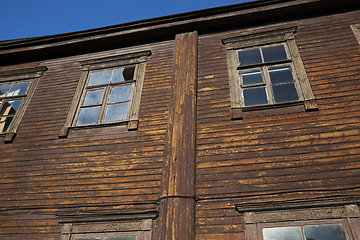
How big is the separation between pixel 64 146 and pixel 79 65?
253 cm

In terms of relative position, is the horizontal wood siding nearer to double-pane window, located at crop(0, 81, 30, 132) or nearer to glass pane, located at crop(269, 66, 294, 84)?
double-pane window, located at crop(0, 81, 30, 132)

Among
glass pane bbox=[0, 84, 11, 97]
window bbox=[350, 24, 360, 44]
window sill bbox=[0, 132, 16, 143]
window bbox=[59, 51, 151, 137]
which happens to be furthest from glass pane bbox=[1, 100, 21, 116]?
window bbox=[350, 24, 360, 44]

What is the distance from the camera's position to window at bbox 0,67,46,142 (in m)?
6.22

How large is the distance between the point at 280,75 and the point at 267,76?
0.27m

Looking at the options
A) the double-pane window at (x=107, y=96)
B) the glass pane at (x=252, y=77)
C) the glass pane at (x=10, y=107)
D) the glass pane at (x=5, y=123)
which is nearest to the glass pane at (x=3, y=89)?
the glass pane at (x=10, y=107)

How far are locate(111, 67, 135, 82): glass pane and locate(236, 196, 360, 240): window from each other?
4.01 meters

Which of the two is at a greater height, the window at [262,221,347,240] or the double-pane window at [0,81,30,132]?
the double-pane window at [0,81,30,132]

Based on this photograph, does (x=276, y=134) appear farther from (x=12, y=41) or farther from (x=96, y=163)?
(x=12, y=41)

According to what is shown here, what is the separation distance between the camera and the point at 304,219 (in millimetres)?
3717

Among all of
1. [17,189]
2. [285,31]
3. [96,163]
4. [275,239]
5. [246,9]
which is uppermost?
[246,9]

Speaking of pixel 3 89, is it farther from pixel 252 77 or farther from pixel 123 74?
pixel 252 77

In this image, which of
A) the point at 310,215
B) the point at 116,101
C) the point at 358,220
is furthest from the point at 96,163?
the point at 358,220

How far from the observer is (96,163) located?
505cm

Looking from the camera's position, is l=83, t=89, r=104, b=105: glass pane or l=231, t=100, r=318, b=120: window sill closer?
l=231, t=100, r=318, b=120: window sill
